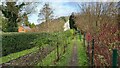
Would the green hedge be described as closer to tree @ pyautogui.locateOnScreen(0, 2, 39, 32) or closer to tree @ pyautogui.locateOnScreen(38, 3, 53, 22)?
tree @ pyautogui.locateOnScreen(0, 2, 39, 32)

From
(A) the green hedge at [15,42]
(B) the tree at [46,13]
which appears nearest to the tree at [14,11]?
(B) the tree at [46,13]

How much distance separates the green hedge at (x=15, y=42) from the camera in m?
17.7

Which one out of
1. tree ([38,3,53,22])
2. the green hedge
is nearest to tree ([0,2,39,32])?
tree ([38,3,53,22])

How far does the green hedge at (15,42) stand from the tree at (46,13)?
10091 millimetres

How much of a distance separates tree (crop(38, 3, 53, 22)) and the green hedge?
10091 millimetres

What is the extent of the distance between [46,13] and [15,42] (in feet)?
43.7

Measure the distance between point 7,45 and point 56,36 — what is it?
29.8 feet

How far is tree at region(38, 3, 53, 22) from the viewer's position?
96.5 feet

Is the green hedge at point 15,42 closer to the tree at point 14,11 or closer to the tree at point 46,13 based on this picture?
the tree at point 14,11

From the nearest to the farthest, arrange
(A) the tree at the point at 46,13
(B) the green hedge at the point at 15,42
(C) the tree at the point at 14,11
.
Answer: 1. (B) the green hedge at the point at 15,42
2. (C) the tree at the point at 14,11
3. (A) the tree at the point at 46,13

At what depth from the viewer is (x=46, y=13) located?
31.3 metres

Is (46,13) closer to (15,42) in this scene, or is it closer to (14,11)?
(14,11)

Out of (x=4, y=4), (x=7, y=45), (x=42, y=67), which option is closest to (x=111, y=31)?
(x=42, y=67)

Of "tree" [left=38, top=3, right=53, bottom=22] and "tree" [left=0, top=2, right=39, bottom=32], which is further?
"tree" [left=38, top=3, right=53, bottom=22]
